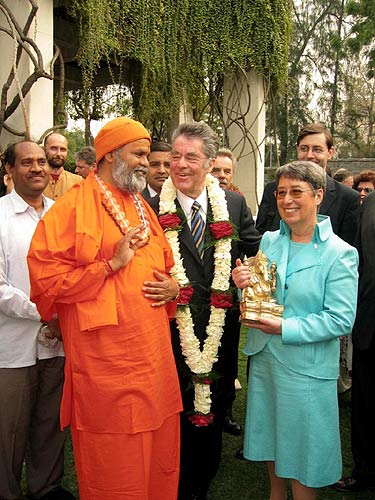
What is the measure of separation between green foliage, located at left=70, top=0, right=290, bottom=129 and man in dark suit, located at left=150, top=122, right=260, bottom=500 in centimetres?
577

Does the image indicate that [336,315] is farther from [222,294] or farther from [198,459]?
[198,459]

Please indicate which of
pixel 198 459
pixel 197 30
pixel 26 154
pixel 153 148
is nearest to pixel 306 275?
pixel 198 459

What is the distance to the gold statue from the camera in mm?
2850

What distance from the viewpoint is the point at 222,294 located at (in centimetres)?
351

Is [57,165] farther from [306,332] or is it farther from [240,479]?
[306,332]

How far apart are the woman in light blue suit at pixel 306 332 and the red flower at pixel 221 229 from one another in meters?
0.58

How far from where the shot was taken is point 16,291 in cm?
324

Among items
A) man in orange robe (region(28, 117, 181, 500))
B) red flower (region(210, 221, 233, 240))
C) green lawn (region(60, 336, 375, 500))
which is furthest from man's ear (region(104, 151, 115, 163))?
green lawn (region(60, 336, 375, 500))

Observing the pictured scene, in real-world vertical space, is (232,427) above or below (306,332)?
below

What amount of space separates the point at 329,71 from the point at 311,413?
30509 millimetres

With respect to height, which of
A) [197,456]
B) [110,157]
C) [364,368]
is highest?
[110,157]

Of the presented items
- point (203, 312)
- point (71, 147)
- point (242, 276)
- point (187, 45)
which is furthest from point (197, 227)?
point (71, 147)

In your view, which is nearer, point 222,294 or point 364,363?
point 222,294

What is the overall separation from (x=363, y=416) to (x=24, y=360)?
2427 mm
